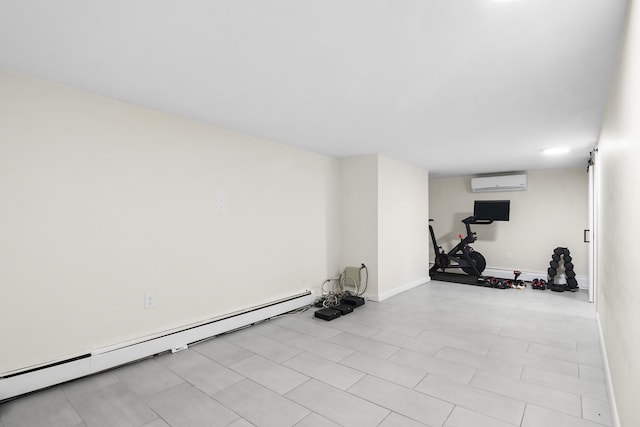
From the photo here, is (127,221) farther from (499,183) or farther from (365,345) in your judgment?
(499,183)

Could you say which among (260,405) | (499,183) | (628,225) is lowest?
(260,405)

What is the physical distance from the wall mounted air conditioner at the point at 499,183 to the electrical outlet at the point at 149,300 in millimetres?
6163

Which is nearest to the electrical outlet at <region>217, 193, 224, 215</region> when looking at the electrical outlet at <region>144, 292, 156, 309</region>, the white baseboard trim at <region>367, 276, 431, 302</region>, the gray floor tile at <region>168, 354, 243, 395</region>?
the electrical outlet at <region>144, 292, 156, 309</region>

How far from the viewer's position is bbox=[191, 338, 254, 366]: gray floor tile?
8.97ft

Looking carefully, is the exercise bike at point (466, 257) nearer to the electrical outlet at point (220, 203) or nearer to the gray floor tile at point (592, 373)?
the gray floor tile at point (592, 373)

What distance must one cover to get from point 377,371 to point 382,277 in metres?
2.28

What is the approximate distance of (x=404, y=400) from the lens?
7.04ft

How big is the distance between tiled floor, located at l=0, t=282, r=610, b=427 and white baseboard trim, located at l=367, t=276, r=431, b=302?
Answer: 2.94ft

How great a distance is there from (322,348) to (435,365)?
99 centimetres

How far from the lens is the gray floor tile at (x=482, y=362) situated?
2.55 metres

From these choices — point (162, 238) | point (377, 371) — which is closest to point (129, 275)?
point (162, 238)

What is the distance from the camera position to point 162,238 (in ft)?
9.42

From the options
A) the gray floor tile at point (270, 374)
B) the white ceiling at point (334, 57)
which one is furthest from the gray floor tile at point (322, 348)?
the white ceiling at point (334, 57)

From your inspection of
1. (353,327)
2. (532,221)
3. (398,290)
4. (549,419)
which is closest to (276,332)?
(353,327)
